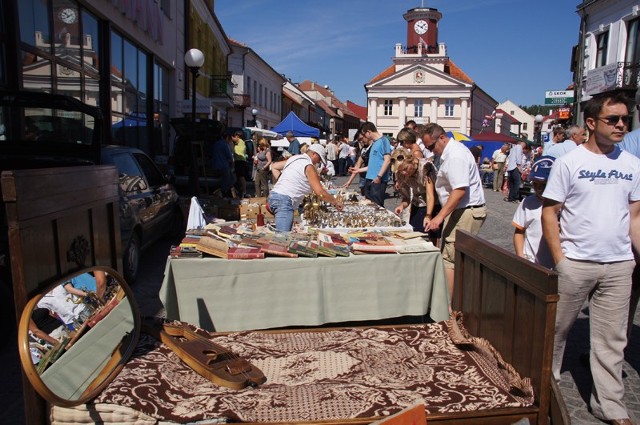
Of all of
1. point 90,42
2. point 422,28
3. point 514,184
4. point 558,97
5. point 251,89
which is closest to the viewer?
point 90,42

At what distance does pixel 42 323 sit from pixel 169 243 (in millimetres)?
6862

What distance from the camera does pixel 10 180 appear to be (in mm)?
1876

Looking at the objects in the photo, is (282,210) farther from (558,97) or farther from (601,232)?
(558,97)

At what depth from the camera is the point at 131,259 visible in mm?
6223

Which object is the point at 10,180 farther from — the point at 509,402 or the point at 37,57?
the point at 37,57

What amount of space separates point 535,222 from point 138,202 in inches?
186

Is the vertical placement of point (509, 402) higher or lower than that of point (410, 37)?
lower

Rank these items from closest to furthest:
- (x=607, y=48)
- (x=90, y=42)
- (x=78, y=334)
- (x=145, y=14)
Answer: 1. (x=78, y=334)
2. (x=90, y=42)
3. (x=145, y=14)
4. (x=607, y=48)

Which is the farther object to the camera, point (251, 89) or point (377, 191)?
point (251, 89)

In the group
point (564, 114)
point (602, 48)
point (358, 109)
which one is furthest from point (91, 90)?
point (358, 109)

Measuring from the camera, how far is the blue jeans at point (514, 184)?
631 inches

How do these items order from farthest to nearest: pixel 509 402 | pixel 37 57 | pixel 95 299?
1. pixel 37 57
2. pixel 95 299
3. pixel 509 402

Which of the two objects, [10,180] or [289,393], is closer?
[10,180]

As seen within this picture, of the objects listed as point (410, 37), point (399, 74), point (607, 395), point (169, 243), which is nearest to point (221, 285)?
point (607, 395)
